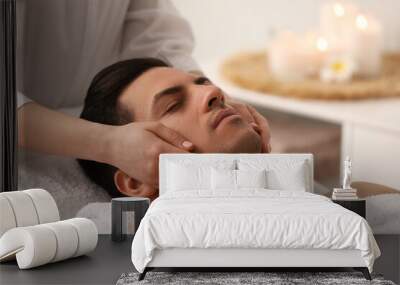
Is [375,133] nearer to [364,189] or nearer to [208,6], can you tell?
[364,189]

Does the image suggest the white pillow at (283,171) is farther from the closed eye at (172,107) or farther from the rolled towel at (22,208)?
the rolled towel at (22,208)

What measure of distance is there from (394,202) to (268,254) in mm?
2219

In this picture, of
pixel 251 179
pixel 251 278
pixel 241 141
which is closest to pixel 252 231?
pixel 251 278

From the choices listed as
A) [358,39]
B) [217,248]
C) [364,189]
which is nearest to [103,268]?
[217,248]

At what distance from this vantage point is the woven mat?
6.65 m

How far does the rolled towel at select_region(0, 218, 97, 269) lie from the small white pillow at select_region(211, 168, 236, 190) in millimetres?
1175

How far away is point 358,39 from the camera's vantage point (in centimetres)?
677

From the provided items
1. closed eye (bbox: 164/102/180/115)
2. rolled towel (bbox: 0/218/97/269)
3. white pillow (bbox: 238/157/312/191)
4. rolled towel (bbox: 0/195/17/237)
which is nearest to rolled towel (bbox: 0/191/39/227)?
rolled towel (bbox: 0/195/17/237)

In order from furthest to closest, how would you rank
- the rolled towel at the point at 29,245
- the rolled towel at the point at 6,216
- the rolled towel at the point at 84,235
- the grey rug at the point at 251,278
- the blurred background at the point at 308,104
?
1. the blurred background at the point at 308,104
2. the rolled towel at the point at 84,235
3. the rolled towel at the point at 6,216
4. the rolled towel at the point at 29,245
5. the grey rug at the point at 251,278

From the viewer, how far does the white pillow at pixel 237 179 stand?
6176 millimetres

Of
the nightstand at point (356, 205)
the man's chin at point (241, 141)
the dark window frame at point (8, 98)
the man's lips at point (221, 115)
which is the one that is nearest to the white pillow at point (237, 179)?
the man's chin at point (241, 141)

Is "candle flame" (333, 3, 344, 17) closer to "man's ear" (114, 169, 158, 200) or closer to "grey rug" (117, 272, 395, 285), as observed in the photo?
"man's ear" (114, 169, 158, 200)

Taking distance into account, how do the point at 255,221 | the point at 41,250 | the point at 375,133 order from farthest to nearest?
1. the point at 375,133
2. the point at 41,250
3. the point at 255,221

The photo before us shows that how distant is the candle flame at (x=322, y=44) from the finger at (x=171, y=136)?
1374 millimetres
